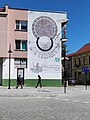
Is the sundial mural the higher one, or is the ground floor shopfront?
the sundial mural

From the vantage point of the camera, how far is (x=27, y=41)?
3750cm

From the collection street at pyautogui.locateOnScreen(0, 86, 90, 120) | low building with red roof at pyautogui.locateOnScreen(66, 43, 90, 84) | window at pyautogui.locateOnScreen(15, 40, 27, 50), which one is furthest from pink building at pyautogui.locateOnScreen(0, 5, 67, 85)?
low building with red roof at pyautogui.locateOnScreen(66, 43, 90, 84)

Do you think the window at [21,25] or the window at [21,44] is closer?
the window at [21,44]

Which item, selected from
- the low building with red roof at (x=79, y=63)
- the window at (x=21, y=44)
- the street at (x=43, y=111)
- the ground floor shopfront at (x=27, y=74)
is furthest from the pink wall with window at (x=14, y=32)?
the low building with red roof at (x=79, y=63)

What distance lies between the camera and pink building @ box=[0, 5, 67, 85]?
3650 centimetres

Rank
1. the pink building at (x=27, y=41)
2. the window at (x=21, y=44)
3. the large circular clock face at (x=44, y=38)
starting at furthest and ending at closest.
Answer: the large circular clock face at (x=44, y=38), the window at (x=21, y=44), the pink building at (x=27, y=41)

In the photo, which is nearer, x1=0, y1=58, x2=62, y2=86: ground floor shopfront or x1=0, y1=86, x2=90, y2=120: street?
x1=0, y1=86, x2=90, y2=120: street

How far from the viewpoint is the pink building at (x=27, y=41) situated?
36.5 meters

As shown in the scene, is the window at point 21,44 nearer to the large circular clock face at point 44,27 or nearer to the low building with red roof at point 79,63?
the large circular clock face at point 44,27

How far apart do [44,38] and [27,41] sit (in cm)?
239

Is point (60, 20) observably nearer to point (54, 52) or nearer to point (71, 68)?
point (54, 52)

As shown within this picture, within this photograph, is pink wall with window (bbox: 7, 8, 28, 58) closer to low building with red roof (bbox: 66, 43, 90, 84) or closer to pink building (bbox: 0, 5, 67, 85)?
pink building (bbox: 0, 5, 67, 85)

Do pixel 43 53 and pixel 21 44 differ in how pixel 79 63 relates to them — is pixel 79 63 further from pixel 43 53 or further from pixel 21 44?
pixel 21 44

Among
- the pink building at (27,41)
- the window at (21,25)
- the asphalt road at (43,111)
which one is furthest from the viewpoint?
the window at (21,25)
